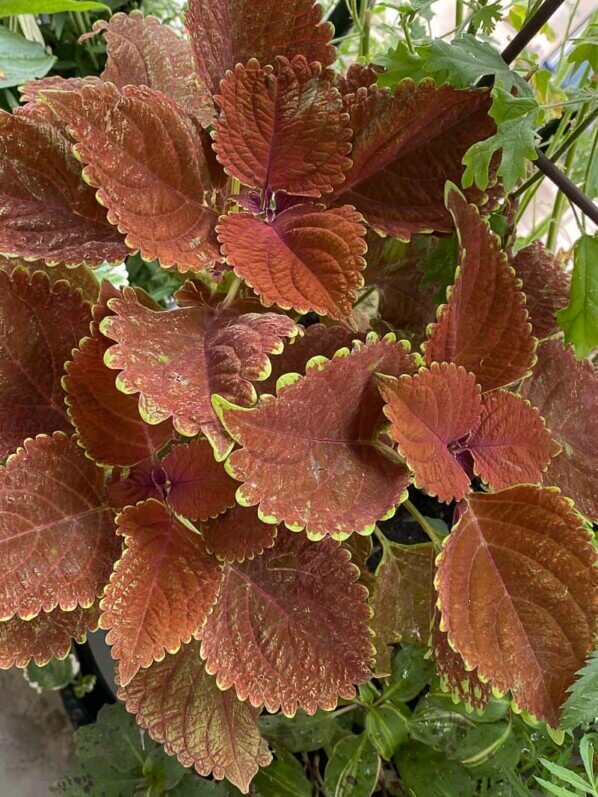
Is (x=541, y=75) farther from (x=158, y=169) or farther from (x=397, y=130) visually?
(x=158, y=169)

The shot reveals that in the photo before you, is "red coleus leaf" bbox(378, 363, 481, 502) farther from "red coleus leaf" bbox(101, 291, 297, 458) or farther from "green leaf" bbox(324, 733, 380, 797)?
"green leaf" bbox(324, 733, 380, 797)

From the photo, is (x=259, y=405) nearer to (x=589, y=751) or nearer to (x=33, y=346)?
(x=33, y=346)

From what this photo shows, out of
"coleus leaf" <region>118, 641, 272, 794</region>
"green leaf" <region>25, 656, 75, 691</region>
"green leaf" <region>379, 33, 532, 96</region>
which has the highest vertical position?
"green leaf" <region>379, 33, 532, 96</region>

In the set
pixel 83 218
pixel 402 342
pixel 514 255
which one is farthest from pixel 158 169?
pixel 514 255

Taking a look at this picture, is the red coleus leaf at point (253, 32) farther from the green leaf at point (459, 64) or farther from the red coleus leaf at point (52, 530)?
the red coleus leaf at point (52, 530)

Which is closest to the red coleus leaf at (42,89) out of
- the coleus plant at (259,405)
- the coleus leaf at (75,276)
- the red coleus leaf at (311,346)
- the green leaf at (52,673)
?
the coleus plant at (259,405)

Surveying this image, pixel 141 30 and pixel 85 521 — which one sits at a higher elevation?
pixel 141 30

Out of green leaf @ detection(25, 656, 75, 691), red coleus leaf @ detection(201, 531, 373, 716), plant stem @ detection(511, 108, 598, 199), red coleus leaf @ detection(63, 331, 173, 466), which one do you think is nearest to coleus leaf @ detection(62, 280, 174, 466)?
red coleus leaf @ detection(63, 331, 173, 466)
